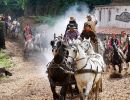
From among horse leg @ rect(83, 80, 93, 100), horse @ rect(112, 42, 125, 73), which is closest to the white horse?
horse leg @ rect(83, 80, 93, 100)

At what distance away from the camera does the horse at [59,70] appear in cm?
1272

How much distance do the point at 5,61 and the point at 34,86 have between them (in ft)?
34.7

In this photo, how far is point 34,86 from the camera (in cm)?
1880

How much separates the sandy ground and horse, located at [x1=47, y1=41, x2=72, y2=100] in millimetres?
2609

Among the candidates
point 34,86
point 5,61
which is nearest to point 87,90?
point 34,86

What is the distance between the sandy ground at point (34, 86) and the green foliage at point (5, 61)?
92cm

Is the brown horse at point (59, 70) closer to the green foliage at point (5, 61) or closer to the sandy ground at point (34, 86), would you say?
the sandy ground at point (34, 86)

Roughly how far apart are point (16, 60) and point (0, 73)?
7.67 m

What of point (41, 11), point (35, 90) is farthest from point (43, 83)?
point (41, 11)

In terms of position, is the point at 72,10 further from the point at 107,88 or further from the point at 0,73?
the point at 107,88

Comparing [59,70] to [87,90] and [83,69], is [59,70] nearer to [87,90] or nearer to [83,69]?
[83,69]

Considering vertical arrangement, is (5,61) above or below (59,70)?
below

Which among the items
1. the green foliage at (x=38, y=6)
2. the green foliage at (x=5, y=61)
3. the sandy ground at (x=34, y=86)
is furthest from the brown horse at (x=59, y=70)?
the green foliage at (x=38, y=6)

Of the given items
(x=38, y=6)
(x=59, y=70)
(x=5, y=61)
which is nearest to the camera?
(x=59, y=70)
